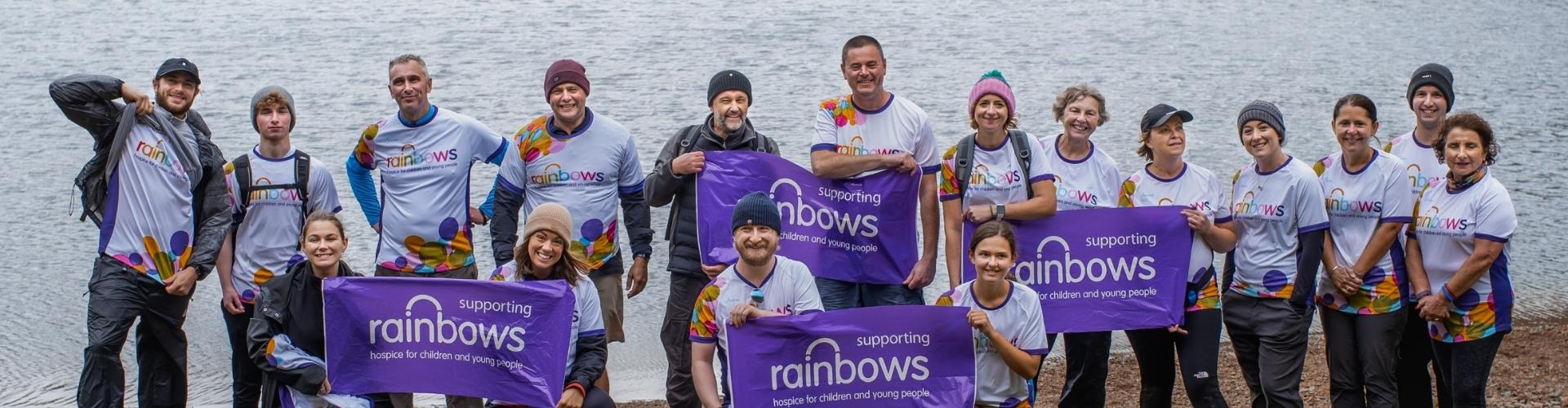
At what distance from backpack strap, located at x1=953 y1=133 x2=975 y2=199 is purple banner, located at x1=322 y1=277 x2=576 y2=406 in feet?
5.50

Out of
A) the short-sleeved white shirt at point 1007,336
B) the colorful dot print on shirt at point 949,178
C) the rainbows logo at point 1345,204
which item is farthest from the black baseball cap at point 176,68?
the rainbows logo at point 1345,204

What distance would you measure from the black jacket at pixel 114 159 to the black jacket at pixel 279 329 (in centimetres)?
86

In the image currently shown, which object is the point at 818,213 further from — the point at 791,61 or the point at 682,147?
the point at 791,61

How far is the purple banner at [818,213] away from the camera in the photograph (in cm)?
557

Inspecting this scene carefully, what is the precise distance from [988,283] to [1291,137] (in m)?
8.69

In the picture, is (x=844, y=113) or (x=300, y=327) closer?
(x=300, y=327)

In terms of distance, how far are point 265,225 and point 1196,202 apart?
4.05 m

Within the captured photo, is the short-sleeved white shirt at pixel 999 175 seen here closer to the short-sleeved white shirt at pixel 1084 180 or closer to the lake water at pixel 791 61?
the short-sleeved white shirt at pixel 1084 180

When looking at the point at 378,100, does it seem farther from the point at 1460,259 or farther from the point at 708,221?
the point at 1460,259

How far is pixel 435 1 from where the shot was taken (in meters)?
14.5

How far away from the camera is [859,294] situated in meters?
5.71

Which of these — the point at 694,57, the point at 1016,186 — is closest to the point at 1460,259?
the point at 1016,186

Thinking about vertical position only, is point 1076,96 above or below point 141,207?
above

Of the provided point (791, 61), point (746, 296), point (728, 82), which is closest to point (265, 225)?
point (728, 82)
